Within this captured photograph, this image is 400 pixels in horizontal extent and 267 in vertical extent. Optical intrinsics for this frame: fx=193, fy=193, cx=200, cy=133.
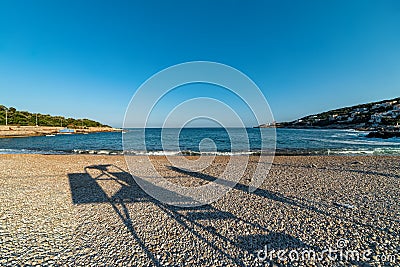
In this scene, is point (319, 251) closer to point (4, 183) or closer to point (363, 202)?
point (363, 202)

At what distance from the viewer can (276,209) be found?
510cm

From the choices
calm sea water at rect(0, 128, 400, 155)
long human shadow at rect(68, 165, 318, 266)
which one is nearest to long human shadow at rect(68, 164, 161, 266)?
long human shadow at rect(68, 165, 318, 266)

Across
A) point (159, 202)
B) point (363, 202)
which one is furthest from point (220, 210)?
point (363, 202)

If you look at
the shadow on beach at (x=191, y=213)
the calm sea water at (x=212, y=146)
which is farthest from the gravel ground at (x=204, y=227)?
the calm sea water at (x=212, y=146)

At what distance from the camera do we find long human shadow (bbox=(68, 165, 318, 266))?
3619 millimetres

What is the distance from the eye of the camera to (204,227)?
13.8 ft

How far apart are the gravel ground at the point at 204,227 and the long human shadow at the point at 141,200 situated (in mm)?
24

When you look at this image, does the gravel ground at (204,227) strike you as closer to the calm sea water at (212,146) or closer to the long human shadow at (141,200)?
the long human shadow at (141,200)

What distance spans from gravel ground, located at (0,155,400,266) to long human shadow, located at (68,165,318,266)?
2 cm

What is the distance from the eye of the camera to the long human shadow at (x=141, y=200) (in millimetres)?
3619

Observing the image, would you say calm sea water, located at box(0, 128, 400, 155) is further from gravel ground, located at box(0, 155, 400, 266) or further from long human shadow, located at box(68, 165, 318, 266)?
gravel ground, located at box(0, 155, 400, 266)

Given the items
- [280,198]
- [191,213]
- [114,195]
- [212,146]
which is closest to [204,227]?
[191,213]

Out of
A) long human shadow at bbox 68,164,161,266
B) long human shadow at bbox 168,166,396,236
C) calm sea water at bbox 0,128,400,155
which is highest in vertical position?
calm sea water at bbox 0,128,400,155

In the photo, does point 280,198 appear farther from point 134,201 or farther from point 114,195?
point 114,195
